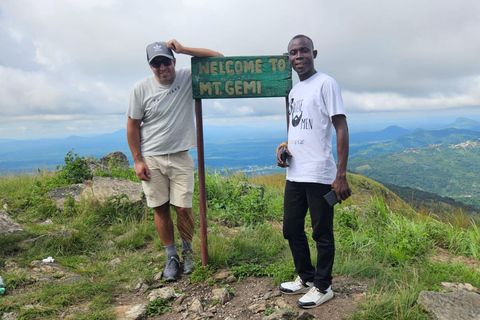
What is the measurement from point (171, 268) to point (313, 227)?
198cm

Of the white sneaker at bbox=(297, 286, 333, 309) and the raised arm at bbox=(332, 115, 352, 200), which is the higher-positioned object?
the raised arm at bbox=(332, 115, 352, 200)

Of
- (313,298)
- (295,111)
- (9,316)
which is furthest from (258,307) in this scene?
(9,316)

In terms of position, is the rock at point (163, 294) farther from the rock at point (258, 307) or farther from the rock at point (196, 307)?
the rock at point (258, 307)

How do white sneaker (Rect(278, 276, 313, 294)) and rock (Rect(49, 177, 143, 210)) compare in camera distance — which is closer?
white sneaker (Rect(278, 276, 313, 294))

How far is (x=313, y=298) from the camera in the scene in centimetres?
314

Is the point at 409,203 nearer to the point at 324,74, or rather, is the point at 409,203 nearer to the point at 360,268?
the point at 360,268

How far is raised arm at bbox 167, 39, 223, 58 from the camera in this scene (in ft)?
12.0

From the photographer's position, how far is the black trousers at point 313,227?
2.93 meters

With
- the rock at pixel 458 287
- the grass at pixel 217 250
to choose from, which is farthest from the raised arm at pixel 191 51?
the rock at pixel 458 287

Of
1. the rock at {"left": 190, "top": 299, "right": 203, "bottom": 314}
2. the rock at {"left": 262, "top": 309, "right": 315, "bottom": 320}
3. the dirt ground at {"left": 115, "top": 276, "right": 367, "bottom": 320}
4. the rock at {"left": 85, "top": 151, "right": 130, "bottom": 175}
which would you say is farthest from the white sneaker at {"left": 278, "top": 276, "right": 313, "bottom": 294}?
the rock at {"left": 85, "top": 151, "right": 130, "bottom": 175}

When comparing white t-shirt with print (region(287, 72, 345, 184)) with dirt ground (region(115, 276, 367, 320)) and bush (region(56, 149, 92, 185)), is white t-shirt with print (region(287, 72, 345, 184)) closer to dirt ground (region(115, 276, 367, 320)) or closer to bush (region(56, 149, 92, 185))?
dirt ground (region(115, 276, 367, 320))

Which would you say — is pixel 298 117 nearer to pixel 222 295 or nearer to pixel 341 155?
pixel 341 155

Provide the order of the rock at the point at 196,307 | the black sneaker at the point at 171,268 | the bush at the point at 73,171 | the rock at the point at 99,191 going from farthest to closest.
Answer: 1. the bush at the point at 73,171
2. the rock at the point at 99,191
3. the black sneaker at the point at 171,268
4. the rock at the point at 196,307

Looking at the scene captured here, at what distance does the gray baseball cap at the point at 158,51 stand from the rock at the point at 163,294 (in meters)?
2.56
